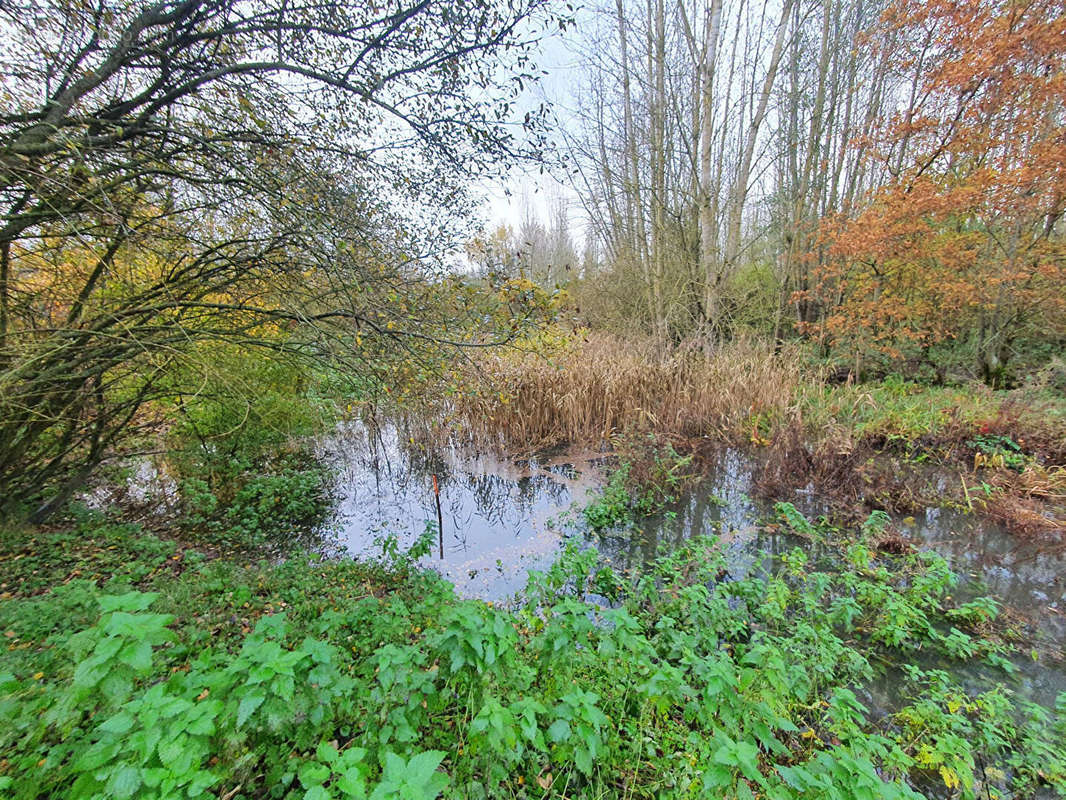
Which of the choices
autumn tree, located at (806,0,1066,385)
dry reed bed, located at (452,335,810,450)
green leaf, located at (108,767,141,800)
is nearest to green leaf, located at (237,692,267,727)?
green leaf, located at (108,767,141,800)

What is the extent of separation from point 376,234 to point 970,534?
19.3 feet

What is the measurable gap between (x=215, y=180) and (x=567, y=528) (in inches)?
158

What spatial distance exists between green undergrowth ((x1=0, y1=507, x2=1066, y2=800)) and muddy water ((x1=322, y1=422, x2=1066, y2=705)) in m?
0.47

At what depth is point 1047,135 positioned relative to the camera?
18.4ft

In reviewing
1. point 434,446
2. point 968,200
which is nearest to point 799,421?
point 968,200

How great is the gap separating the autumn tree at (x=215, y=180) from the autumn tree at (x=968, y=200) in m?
7.07

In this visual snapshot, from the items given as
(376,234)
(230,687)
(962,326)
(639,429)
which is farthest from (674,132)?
(230,687)

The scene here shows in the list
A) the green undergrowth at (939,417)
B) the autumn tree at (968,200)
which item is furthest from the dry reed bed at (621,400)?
the autumn tree at (968,200)

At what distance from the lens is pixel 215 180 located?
246cm

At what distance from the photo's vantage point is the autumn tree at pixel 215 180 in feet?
7.68

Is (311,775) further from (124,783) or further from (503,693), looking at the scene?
(503,693)

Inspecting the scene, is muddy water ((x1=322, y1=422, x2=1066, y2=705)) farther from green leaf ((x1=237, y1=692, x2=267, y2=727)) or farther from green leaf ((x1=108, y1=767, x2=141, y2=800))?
green leaf ((x1=108, y1=767, x2=141, y2=800))

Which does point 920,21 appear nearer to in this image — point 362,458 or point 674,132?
point 674,132

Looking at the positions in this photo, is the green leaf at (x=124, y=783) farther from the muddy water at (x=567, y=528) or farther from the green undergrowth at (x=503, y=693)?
the muddy water at (x=567, y=528)
